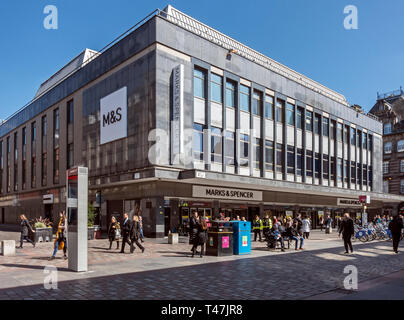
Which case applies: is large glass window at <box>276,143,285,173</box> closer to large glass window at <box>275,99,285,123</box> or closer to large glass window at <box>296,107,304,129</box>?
large glass window at <box>275,99,285,123</box>

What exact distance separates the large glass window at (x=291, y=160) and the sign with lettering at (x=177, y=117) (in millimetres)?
14120

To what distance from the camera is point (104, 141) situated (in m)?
29.6

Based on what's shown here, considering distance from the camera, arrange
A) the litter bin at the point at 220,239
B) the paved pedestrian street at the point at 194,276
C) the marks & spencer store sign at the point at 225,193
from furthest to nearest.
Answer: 1. the marks & spencer store sign at the point at 225,193
2. the litter bin at the point at 220,239
3. the paved pedestrian street at the point at 194,276

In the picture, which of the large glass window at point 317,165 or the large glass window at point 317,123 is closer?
the large glass window at point 317,165

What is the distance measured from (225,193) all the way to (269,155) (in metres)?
5.86

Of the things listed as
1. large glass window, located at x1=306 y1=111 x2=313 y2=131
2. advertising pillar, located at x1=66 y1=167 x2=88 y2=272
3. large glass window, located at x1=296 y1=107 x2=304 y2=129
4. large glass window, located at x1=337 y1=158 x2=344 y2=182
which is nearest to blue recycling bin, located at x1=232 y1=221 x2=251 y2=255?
advertising pillar, located at x1=66 y1=167 x2=88 y2=272

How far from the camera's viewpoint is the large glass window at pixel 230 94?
29.6 m

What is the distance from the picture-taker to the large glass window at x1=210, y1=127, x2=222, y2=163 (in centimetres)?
2769

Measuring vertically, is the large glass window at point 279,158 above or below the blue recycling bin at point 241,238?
above

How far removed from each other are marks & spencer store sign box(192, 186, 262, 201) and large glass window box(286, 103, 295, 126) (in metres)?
7.46

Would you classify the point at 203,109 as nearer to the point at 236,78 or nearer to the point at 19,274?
the point at 236,78

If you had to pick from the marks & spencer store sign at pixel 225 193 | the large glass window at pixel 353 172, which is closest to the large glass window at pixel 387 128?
the large glass window at pixel 353 172

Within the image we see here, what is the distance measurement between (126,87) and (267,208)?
16.5m

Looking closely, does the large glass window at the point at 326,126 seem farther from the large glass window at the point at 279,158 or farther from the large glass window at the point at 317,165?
→ the large glass window at the point at 279,158
